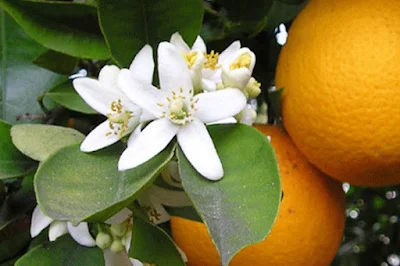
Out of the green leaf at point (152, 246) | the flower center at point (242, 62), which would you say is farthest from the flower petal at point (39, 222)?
the flower center at point (242, 62)

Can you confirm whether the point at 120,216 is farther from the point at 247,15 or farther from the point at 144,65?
the point at 247,15

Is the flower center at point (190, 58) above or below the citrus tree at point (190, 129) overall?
above

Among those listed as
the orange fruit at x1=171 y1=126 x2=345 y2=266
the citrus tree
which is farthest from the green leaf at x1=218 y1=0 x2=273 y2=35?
the orange fruit at x1=171 y1=126 x2=345 y2=266

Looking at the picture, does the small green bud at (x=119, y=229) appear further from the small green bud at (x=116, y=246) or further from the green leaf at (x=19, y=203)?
the green leaf at (x=19, y=203)

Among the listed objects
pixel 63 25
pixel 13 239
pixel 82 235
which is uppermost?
pixel 63 25

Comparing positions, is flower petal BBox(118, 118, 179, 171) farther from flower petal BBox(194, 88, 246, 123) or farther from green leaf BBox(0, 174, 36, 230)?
green leaf BBox(0, 174, 36, 230)

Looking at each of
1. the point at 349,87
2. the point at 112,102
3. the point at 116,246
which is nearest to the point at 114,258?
the point at 116,246
